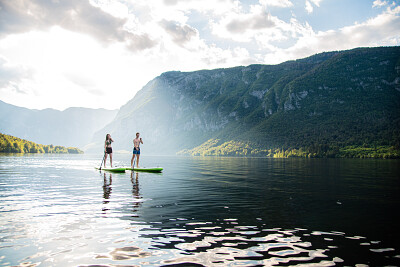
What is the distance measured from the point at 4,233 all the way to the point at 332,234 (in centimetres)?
1089

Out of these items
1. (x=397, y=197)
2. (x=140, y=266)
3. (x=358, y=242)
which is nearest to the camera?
(x=140, y=266)

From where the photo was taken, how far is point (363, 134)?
197500mm

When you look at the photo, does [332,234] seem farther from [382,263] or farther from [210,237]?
[210,237]

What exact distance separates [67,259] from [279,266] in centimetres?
526

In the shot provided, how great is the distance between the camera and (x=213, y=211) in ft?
42.1

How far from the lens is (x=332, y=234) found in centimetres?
912

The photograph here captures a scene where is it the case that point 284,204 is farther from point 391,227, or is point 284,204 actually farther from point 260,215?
point 391,227

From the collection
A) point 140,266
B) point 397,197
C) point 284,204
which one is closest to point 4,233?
point 140,266

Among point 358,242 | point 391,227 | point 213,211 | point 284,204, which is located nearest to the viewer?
point 358,242

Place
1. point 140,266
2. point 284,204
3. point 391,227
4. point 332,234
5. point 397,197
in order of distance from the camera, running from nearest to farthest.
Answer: point 140,266 < point 332,234 < point 391,227 < point 284,204 < point 397,197

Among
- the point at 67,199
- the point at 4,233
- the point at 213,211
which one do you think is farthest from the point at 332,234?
the point at 67,199

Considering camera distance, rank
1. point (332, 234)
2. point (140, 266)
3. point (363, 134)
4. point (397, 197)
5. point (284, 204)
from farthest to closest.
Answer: point (363, 134) → point (397, 197) → point (284, 204) → point (332, 234) → point (140, 266)

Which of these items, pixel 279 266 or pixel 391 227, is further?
pixel 391 227

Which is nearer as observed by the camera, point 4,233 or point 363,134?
point 4,233
